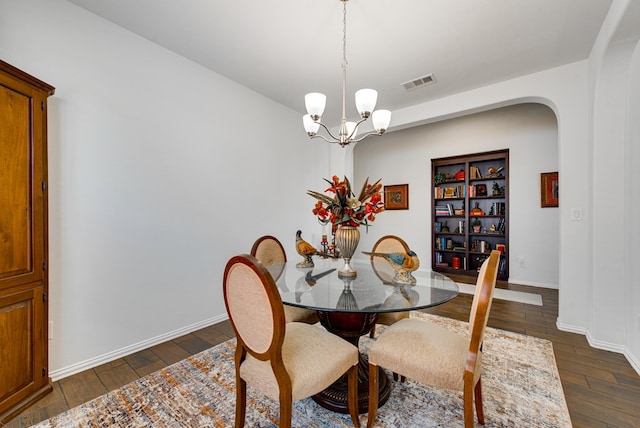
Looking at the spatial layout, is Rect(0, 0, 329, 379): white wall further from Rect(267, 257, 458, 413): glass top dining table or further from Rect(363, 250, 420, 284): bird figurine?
Rect(363, 250, 420, 284): bird figurine

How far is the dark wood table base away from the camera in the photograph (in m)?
1.55

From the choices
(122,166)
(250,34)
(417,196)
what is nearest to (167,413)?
(122,166)

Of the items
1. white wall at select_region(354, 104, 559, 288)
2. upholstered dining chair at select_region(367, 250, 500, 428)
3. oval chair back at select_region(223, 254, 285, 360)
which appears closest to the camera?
oval chair back at select_region(223, 254, 285, 360)

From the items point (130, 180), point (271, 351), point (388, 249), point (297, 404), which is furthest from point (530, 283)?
point (130, 180)

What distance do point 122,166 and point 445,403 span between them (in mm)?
2883

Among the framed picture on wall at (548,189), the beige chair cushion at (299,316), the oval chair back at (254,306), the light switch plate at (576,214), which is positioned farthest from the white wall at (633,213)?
the oval chair back at (254,306)

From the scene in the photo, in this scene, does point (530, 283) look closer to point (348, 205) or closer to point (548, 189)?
point (548, 189)

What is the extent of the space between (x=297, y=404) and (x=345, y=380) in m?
0.32

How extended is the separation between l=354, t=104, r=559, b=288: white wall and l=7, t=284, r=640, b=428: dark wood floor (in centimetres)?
171

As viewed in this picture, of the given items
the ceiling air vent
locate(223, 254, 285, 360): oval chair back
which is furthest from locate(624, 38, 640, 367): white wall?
locate(223, 254, 285, 360): oval chair back

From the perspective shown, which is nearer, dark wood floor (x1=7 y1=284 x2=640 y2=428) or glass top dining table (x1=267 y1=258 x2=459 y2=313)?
glass top dining table (x1=267 y1=258 x2=459 y2=313)

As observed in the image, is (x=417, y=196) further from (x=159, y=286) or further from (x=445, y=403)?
(x=159, y=286)

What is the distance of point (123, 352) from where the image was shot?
214 centimetres

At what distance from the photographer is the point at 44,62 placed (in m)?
1.81
